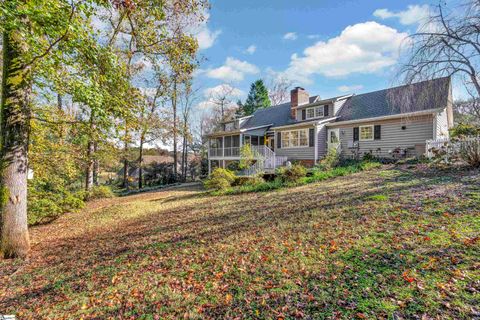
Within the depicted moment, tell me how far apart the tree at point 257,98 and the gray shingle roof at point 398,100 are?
57.5 feet

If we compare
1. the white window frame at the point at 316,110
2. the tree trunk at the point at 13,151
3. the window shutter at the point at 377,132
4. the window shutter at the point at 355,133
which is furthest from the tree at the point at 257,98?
the tree trunk at the point at 13,151

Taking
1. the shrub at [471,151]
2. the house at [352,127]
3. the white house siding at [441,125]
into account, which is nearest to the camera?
the shrub at [471,151]

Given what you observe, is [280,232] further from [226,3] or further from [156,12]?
[226,3]

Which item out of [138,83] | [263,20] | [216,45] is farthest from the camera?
[138,83]

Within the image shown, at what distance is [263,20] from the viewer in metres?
12.5

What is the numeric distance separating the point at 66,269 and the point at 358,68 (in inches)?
677

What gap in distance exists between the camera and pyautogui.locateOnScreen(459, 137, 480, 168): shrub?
8.14m

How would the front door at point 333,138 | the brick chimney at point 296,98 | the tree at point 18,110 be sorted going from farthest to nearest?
the brick chimney at point 296,98, the front door at point 333,138, the tree at point 18,110

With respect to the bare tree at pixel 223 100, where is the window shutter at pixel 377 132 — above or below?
below

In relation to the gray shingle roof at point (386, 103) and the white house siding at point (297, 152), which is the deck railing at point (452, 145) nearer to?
the gray shingle roof at point (386, 103)

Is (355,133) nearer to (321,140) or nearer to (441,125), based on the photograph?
(321,140)

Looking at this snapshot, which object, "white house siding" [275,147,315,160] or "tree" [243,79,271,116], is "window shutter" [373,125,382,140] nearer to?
"white house siding" [275,147,315,160]

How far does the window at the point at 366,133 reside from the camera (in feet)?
49.1

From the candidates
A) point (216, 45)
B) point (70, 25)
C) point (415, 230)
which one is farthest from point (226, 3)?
point (415, 230)
